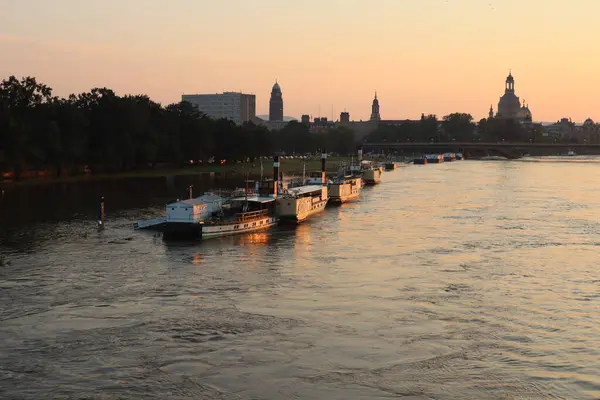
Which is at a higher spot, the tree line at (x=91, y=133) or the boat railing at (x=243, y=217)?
the tree line at (x=91, y=133)

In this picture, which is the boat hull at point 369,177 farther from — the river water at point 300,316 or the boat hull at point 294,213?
the river water at point 300,316

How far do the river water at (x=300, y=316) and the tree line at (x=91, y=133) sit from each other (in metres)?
57.9

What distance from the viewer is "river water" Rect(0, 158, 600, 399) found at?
28875 mm

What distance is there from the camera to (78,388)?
27.8 meters

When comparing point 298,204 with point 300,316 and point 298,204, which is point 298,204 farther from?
point 300,316

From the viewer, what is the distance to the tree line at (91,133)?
397 feet

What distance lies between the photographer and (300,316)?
38.0 meters

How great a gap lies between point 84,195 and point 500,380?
86180 millimetres

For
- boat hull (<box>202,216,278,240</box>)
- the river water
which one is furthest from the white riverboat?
the river water

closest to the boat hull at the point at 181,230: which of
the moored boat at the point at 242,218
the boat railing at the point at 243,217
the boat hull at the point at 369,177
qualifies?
the moored boat at the point at 242,218

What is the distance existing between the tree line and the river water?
190 feet

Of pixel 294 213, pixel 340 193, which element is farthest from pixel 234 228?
pixel 340 193

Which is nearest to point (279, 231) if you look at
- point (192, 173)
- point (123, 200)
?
point (123, 200)

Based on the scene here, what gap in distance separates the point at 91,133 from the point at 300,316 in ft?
381
